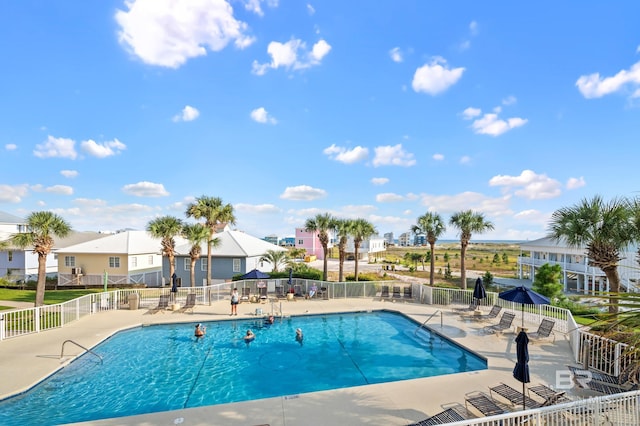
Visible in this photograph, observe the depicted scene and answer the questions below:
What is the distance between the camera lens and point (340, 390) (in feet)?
26.8

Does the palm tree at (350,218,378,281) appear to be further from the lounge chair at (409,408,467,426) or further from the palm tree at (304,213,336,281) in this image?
the lounge chair at (409,408,467,426)

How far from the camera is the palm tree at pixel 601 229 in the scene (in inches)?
432

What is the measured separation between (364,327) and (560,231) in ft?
31.0

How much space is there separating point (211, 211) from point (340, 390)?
19.3 m

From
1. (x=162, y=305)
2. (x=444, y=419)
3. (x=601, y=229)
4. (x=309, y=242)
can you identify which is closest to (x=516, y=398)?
(x=444, y=419)

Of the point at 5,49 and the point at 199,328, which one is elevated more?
the point at 5,49

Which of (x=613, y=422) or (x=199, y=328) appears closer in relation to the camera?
(x=613, y=422)

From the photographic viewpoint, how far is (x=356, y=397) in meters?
7.75

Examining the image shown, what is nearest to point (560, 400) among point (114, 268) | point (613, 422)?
point (613, 422)

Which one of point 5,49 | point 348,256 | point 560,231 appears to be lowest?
point 348,256

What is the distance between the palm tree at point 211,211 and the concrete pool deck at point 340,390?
10.1 metres

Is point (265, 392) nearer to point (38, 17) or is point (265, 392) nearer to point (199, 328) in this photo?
point (199, 328)

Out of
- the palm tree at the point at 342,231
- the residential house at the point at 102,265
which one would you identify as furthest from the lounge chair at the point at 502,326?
the residential house at the point at 102,265

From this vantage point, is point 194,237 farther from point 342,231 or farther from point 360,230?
point 360,230
